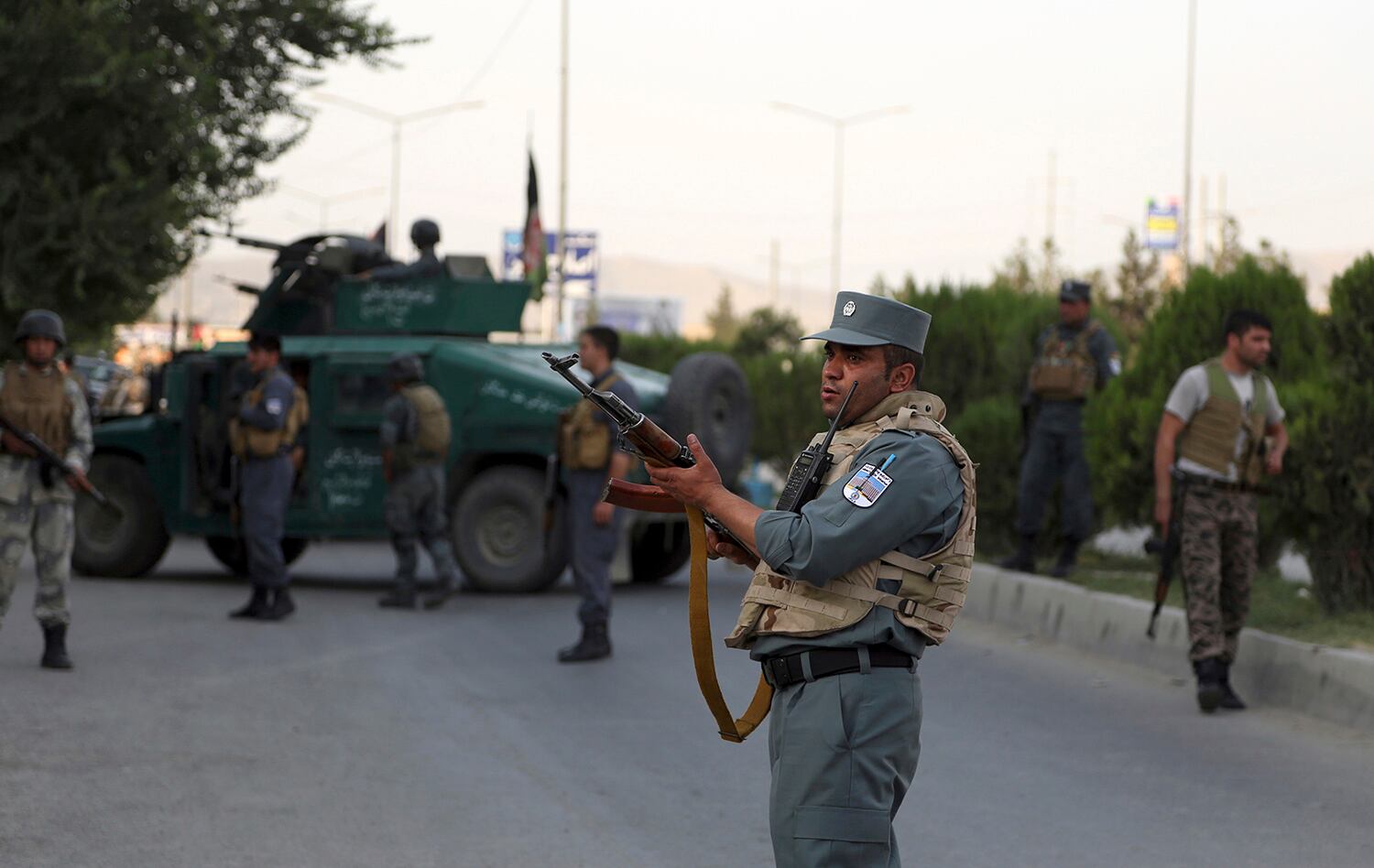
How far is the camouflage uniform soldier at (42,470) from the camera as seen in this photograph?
9438mm

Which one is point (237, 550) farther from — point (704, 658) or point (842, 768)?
point (842, 768)

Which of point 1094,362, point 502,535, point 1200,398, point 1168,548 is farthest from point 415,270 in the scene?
point 1200,398

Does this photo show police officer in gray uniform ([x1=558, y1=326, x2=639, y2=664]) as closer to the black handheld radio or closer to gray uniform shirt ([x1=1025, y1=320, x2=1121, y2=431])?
gray uniform shirt ([x1=1025, y1=320, x2=1121, y2=431])

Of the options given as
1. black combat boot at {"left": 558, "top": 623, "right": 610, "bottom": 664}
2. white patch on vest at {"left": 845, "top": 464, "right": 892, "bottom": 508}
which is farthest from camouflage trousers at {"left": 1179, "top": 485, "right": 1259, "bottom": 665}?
white patch on vest at {"left": 845, "top": 464, "right": 892, "bottom": 508}

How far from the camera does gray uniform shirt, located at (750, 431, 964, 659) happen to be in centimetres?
362

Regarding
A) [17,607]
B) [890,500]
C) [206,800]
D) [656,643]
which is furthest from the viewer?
[17,607]

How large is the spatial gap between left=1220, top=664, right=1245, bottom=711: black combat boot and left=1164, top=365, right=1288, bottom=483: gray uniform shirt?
35.0 inches

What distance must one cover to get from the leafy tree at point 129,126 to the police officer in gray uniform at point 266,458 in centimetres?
484

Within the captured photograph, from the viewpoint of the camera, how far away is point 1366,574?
998 centimetres

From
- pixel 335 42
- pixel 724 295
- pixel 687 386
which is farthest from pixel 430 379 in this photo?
pixel 724 295

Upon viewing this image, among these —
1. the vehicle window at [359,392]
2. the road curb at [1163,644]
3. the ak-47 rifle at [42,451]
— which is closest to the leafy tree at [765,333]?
the vehicle window at [359,392]

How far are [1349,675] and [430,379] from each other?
311 inches

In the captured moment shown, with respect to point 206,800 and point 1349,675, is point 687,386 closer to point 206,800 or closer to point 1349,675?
point 1349,675

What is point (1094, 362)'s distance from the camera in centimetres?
1251
